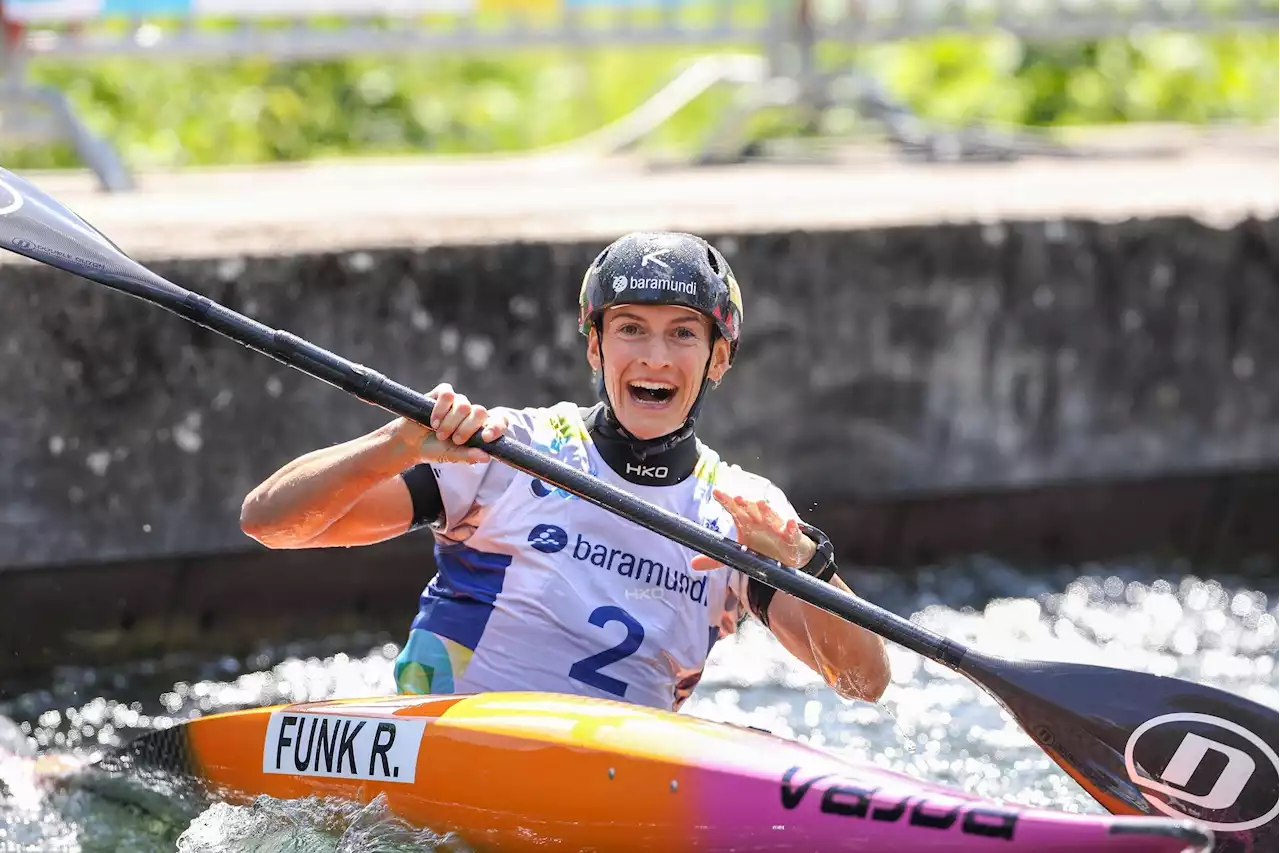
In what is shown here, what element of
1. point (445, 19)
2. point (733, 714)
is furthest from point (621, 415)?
point (445, 19)

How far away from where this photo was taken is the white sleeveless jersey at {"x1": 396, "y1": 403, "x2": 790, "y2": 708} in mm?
3342

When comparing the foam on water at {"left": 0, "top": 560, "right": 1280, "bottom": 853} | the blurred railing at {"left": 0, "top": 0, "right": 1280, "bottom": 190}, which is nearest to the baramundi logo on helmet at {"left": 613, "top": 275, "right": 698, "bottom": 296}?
the foam on water at {"left": 0, "top": 560, "right": 1280, "bottom": 853}

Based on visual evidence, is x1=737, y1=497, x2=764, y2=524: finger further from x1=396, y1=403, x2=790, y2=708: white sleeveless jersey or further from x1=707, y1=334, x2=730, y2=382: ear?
x1=707, y1=334, x2=730, y2=382: ear

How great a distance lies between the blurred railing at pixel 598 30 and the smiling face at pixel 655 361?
377 cm

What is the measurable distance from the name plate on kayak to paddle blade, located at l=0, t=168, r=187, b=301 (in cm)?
88

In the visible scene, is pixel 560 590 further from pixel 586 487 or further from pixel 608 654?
pixel 586 487

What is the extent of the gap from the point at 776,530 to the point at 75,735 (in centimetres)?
215

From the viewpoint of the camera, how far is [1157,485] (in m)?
5.87

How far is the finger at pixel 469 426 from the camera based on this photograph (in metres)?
3.07

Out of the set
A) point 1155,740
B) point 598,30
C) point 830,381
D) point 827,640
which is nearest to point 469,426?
point 827,640

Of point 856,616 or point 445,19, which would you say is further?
point 445,19

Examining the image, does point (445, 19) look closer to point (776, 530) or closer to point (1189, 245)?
point (1189, 245)

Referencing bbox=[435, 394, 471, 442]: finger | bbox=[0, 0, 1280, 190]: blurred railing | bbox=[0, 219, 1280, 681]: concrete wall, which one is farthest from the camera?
bbox=[0, 0, 1280, 190]: blurred railing

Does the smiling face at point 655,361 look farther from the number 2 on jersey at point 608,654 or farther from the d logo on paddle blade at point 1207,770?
the d logo on paddle blade at point 1207,770
